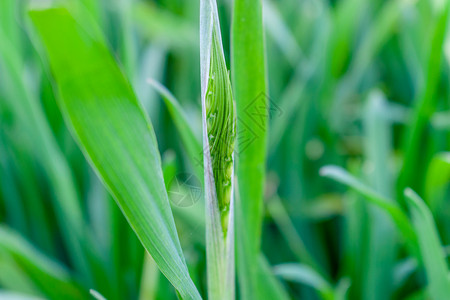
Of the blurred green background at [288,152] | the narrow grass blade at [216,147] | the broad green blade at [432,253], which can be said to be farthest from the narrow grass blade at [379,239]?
the narrow grass blade at [216,147]

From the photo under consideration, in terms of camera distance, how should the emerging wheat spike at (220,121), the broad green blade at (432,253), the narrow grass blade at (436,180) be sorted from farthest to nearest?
the narrow grass blade at (436,180) → the broad green blade at (432,253) → the emerging wheat spike at (220,121)

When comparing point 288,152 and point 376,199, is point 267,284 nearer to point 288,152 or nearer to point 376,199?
point 376,199

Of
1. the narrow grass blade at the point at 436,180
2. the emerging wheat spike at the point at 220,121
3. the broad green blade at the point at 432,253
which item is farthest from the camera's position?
the narrow grass blade at the point at 436,180

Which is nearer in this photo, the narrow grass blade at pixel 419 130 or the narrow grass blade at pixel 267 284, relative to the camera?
the narrow grass blade at pixel 267 284

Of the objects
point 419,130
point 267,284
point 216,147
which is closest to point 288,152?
point 419,130

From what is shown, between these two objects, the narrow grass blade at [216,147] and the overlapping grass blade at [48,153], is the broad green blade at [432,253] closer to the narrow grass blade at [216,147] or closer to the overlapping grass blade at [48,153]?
the narrow grass blade at [216,147]
